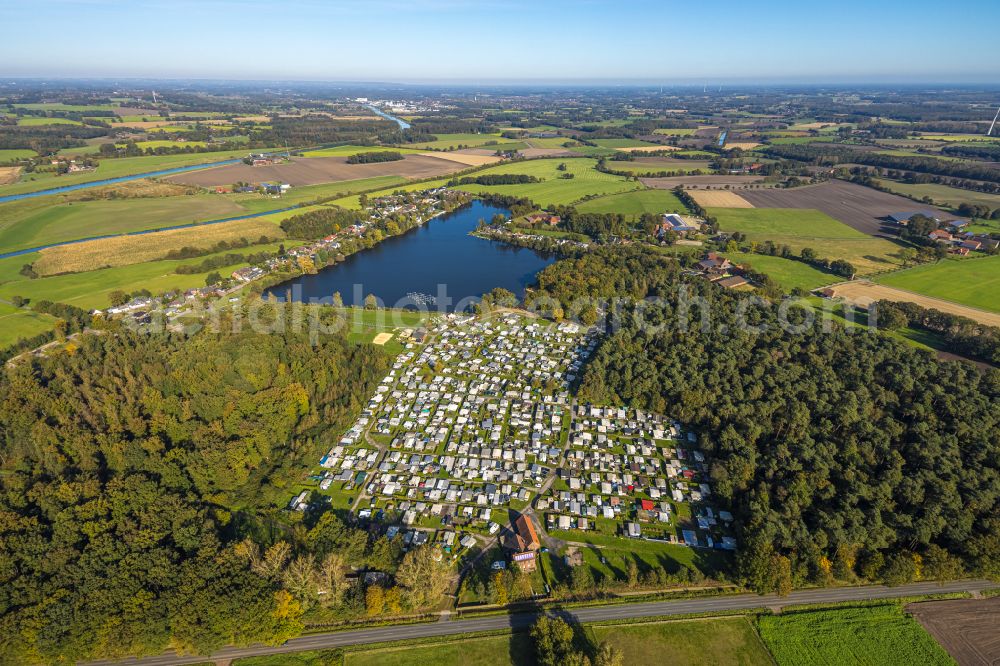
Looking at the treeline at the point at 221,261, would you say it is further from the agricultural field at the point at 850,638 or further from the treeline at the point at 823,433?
the agricultural field at the point at 850,638

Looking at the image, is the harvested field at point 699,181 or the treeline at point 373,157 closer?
the harvested field at point 699,181

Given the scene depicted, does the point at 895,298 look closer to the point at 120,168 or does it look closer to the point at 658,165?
the point at 658,165

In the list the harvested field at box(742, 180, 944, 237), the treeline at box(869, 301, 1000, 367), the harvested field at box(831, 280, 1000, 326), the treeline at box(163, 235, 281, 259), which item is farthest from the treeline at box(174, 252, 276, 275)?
the harvested field at box(742, 180, 944, 237)

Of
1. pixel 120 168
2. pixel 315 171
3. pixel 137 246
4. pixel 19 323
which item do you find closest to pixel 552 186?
pixel 315 171

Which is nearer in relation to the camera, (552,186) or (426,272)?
(426,272)

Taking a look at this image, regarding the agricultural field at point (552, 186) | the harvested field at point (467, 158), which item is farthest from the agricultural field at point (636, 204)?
the harvested field at point (467, 158)

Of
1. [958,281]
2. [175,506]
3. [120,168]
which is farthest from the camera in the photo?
[120,168]

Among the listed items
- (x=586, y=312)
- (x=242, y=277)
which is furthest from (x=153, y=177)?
(x=586, y=312)
